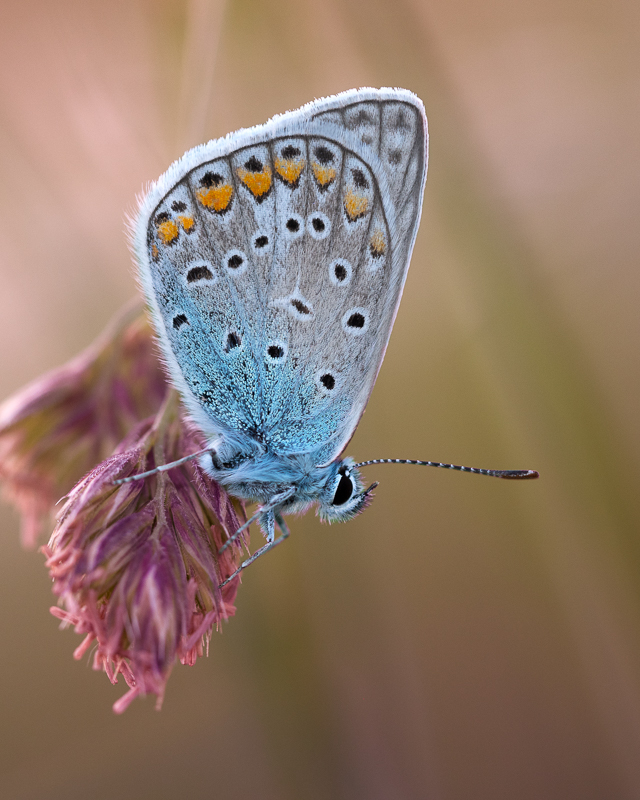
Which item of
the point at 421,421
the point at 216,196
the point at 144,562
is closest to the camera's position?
the point at 144,562

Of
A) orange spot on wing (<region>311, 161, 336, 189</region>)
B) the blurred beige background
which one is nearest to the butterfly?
orange spot on wing (<region>311, 161, 336, 189</region>)

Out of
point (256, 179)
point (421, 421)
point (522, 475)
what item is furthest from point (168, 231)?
point (421, 421)

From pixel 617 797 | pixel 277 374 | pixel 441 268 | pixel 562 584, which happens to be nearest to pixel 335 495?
pixel 277 374

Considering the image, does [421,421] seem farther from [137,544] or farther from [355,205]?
[137,544]

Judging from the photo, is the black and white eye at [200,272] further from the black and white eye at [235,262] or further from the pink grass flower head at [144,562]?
the pink grass flower head at [144,562]

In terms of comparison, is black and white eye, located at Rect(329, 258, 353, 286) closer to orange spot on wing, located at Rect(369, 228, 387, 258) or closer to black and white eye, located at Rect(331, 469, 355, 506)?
orange spot on wing, located at Rect(369, 228, 387, 258)

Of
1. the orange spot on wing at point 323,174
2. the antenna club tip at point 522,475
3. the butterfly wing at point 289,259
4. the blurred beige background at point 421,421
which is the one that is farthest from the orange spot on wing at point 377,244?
the blurred beige background at point 421,421
